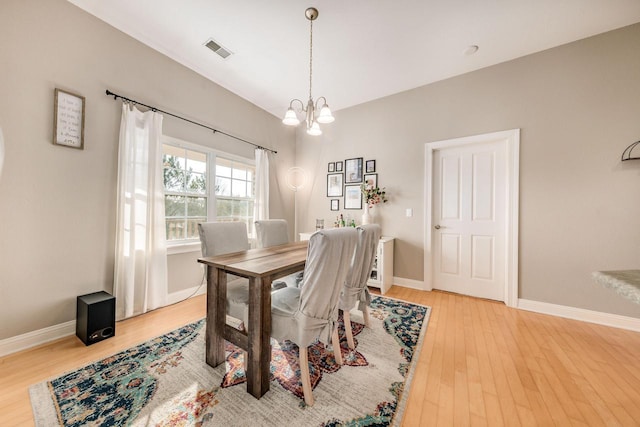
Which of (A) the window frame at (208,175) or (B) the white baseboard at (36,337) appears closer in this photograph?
(B) the white baseboard at (36,337)

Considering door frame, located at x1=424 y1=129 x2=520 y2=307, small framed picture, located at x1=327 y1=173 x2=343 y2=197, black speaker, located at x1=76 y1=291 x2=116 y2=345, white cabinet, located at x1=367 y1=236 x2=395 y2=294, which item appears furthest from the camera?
small framed picture, located at x1=327 y1=173 x2=343 y2=197

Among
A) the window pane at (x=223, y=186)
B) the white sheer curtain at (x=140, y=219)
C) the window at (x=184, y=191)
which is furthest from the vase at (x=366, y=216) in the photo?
the white sheer curtain at (x=140, y=219)

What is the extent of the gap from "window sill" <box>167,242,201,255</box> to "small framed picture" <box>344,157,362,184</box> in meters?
2.45

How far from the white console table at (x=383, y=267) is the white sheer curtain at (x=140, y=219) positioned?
259 cm

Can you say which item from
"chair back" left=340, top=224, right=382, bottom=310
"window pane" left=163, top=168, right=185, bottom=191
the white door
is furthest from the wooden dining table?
the white door

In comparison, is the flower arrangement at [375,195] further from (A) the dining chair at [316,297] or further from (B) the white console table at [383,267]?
(A) the dining chair at [316,297]

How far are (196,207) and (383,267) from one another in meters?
2.63

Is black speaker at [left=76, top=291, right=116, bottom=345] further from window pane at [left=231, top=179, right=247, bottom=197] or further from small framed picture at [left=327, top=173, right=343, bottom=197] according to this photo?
small framed picture at [left=327, top=173, right=343, bottom=197]

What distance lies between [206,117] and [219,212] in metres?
1.29

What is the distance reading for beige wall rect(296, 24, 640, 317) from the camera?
85.9 inches

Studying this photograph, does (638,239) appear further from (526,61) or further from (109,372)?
(109,372)

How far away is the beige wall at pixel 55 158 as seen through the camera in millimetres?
1706

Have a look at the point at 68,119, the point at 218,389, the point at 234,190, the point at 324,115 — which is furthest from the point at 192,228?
the point at 324,115

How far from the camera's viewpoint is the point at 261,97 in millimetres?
3471
